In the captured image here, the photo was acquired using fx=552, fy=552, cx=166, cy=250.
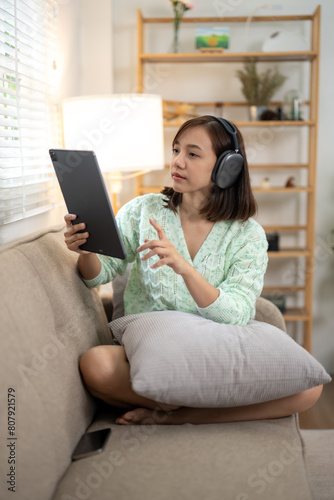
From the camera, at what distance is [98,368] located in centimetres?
135

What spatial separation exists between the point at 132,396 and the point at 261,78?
2.32 metres

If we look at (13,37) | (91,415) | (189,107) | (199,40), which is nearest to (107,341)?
(91,415)

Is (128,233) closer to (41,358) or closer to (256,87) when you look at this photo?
(41,358)

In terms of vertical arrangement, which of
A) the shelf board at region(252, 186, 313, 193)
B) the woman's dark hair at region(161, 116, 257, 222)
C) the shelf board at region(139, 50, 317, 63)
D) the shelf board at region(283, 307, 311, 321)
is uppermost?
the shelf board at region(139, 50, 317, 63)

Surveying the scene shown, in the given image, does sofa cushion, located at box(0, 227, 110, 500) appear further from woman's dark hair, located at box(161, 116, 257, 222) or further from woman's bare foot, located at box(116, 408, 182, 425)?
woman's dark hair, located at box(161, 116, 257, 222)

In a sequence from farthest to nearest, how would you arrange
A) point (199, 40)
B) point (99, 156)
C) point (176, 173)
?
point (199, 40), point (99, 156), point (176, 173)

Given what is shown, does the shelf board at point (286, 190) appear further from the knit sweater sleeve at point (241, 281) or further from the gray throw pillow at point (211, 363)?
the gray throw pillow at point (211, 363)

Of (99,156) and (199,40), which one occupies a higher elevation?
(199,40)

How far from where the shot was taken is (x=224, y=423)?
1.34 meters

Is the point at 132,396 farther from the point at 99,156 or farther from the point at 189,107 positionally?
the point at 189,107

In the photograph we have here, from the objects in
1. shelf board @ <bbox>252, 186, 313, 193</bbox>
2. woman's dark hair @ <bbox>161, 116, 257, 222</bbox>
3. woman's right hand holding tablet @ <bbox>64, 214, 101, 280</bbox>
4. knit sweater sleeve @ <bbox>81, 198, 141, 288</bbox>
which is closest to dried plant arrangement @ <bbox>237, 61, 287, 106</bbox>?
shelf board @ <bbox>252, 186, 313, 193</bbox>

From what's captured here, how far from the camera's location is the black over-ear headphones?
1.62m

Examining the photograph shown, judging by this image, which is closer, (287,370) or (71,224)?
(287,370)

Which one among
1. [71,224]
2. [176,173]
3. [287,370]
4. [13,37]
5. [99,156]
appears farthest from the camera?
[99,156]
